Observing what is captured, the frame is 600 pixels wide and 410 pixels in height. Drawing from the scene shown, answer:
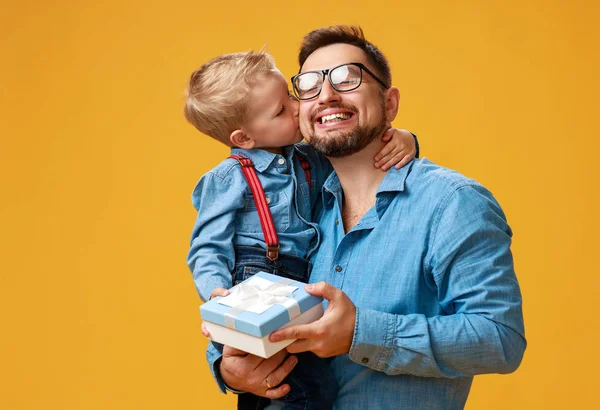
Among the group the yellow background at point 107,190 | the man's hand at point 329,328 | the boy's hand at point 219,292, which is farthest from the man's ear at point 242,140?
the yellow background at point 107,190

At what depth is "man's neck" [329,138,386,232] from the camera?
2.10 meters

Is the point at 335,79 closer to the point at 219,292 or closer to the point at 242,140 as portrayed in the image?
the point at 242,140

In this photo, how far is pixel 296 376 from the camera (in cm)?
186

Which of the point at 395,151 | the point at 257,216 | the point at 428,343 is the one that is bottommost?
the point at 428,343

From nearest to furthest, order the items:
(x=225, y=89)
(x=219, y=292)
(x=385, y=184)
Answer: (x=219, y=292) < (x=385, y=184) < (x=225, y=89)

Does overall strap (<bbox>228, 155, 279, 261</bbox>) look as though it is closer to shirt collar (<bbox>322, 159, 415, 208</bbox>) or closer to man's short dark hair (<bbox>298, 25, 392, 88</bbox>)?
shirt collar (<bbox>322, 159, 415, 208</bbox>)

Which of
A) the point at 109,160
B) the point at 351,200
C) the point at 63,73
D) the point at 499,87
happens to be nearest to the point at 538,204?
the point at 499,87

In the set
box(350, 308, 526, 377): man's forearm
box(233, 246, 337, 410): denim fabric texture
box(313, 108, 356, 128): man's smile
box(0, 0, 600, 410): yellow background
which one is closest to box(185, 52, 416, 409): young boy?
box(233, 246, 337, 410): denim fabric texture

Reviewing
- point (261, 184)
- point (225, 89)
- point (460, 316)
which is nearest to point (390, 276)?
point (460, 316)

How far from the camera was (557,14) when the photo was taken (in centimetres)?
317

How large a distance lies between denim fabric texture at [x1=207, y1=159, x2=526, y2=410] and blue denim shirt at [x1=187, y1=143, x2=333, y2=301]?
116 millimetres

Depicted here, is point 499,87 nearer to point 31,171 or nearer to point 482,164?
point 482,164

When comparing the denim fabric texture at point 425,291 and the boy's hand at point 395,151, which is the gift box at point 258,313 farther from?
the boy's hand at point 395,151

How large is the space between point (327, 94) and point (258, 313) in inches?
29.2
